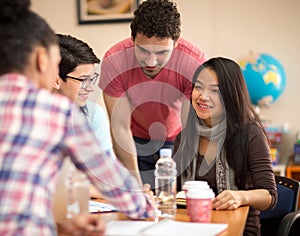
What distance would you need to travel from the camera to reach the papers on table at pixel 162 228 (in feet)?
4.76

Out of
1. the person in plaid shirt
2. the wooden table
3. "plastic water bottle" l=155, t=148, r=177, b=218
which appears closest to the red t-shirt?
"plastic water bottle" l=155, t=148, r=177, b=218

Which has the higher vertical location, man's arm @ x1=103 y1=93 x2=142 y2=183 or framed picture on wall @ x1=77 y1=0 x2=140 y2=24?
framed picture on wall @ x1=77 y1=0 x2=140 y2=24

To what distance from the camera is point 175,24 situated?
255 cm

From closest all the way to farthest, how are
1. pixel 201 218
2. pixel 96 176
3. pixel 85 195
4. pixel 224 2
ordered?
pixel 96 176 < pixel 201 218 < pixel 85 195 < pixel 224 2

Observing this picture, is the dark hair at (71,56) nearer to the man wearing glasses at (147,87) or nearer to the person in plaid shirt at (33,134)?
the man wearing glasses at (147,87)

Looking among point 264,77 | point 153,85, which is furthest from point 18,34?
point 264,77

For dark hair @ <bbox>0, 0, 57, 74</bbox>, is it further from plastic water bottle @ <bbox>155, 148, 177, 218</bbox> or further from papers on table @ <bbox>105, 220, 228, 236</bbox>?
plastic water bottle @ <bbox>155, 148, 177, 218</bbox>

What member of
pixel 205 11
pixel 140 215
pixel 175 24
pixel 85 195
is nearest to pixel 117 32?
pixel 205 11

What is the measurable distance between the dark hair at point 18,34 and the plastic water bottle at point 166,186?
659 millimetres

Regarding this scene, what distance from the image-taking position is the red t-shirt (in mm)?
2793

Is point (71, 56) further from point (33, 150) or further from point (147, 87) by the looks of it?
point (33, 150)

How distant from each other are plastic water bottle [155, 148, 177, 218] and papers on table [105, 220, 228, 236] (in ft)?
0.63

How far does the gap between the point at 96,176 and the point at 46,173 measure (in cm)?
14

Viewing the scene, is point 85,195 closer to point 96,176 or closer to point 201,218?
point 201,218
